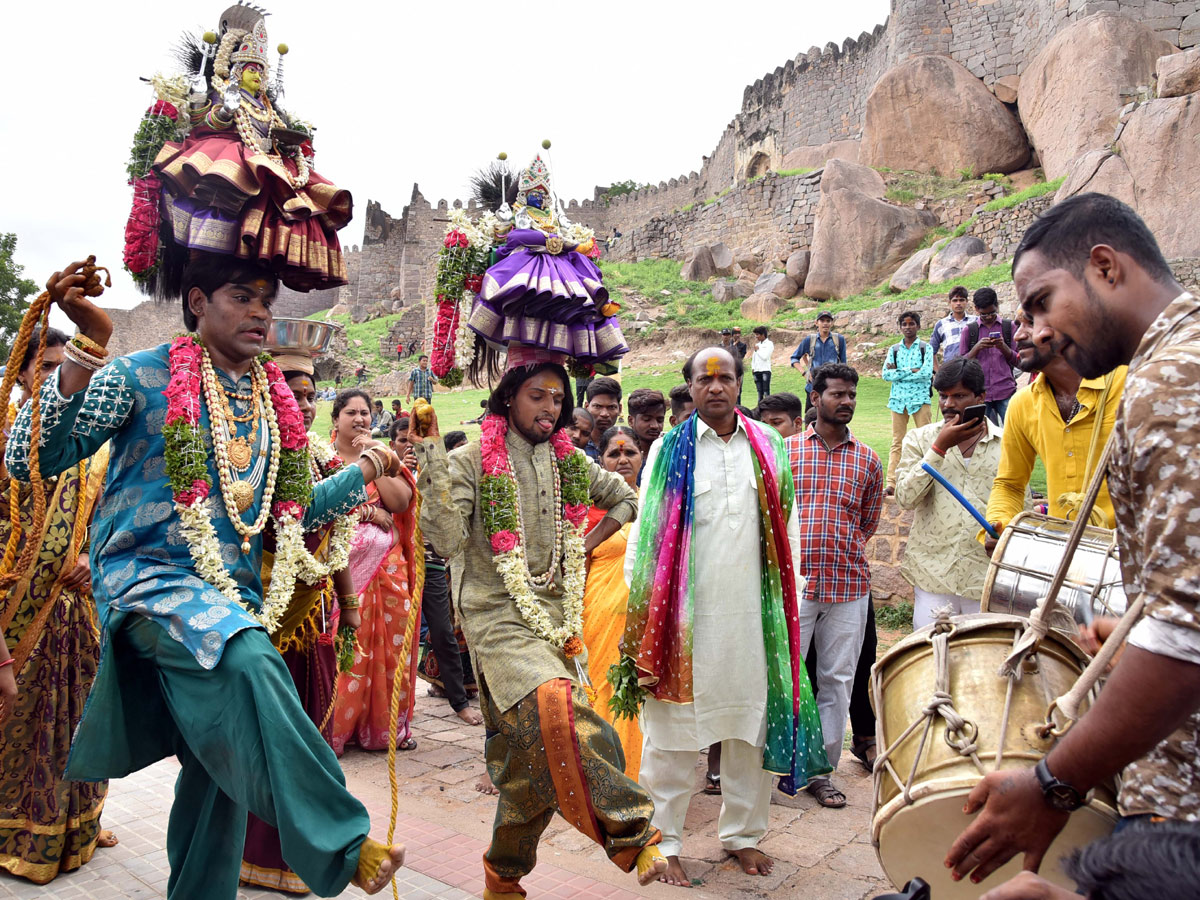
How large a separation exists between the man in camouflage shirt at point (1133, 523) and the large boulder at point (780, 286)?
963 inches

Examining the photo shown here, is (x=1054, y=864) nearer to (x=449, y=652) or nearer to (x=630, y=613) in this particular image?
(x=630, y=613)

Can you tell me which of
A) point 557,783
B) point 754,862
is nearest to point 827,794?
point 754,862

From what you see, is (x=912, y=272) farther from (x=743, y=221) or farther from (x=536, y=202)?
(x=536, y=202)

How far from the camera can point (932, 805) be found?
6.62ft

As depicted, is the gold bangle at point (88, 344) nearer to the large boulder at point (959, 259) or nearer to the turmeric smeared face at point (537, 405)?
the turmeric smeared face at point (537, 405)

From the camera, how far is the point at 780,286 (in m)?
26.3

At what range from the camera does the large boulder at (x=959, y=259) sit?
21.5 m

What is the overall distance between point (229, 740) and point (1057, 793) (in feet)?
7.17

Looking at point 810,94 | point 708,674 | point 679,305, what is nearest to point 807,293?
point 679,305

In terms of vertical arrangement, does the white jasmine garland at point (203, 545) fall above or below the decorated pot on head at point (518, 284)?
below

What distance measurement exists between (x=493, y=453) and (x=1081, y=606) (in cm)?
245

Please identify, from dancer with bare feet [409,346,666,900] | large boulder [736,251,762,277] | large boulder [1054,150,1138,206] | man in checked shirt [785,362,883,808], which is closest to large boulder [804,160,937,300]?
large boulder [736,251,762,277]

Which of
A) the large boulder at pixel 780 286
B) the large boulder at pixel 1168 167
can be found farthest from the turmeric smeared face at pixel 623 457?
the large boulder at pixel 780 286

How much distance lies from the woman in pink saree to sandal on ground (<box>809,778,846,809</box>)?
264cm
